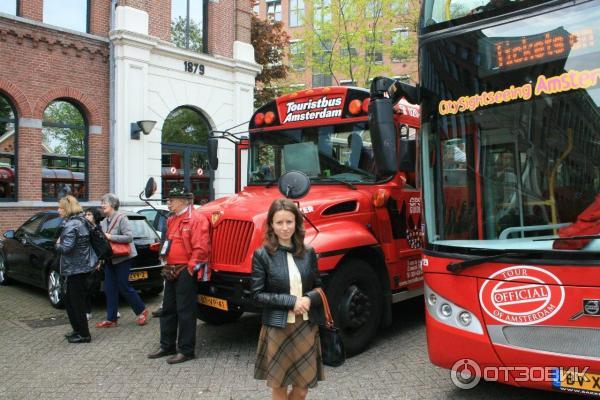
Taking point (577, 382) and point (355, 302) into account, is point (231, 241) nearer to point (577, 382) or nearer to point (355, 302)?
point (355, 302)

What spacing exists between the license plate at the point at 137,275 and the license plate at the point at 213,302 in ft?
8.22

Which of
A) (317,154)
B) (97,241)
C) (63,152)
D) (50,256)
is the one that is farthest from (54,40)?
(317,154)

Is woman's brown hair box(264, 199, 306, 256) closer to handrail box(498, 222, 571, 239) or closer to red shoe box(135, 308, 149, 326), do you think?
handrail box(498, 222, 571, 239)

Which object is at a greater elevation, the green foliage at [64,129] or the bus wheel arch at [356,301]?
the green foliage at [64,129]

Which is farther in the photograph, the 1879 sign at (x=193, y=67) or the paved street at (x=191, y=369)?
the 1879 sign at (x=193, y=67)

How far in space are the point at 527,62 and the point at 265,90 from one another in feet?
61.8

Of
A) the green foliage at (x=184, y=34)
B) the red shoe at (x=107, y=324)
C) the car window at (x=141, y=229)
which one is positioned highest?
the green foliage at (x=184, y=34)

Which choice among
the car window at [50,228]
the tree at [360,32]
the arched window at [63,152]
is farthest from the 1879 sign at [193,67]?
the car window at [50,228]

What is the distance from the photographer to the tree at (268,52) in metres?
21.0

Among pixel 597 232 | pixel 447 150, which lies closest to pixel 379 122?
pixel 447 150

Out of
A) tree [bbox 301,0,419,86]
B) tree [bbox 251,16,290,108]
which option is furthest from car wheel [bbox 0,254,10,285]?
tree [bbox 301,0,419,86]

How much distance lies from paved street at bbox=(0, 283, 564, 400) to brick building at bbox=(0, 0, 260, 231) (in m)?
7.62

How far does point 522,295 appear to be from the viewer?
3449 millimetres

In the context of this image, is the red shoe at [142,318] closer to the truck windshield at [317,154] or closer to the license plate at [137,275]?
the license plate at [137,275]
